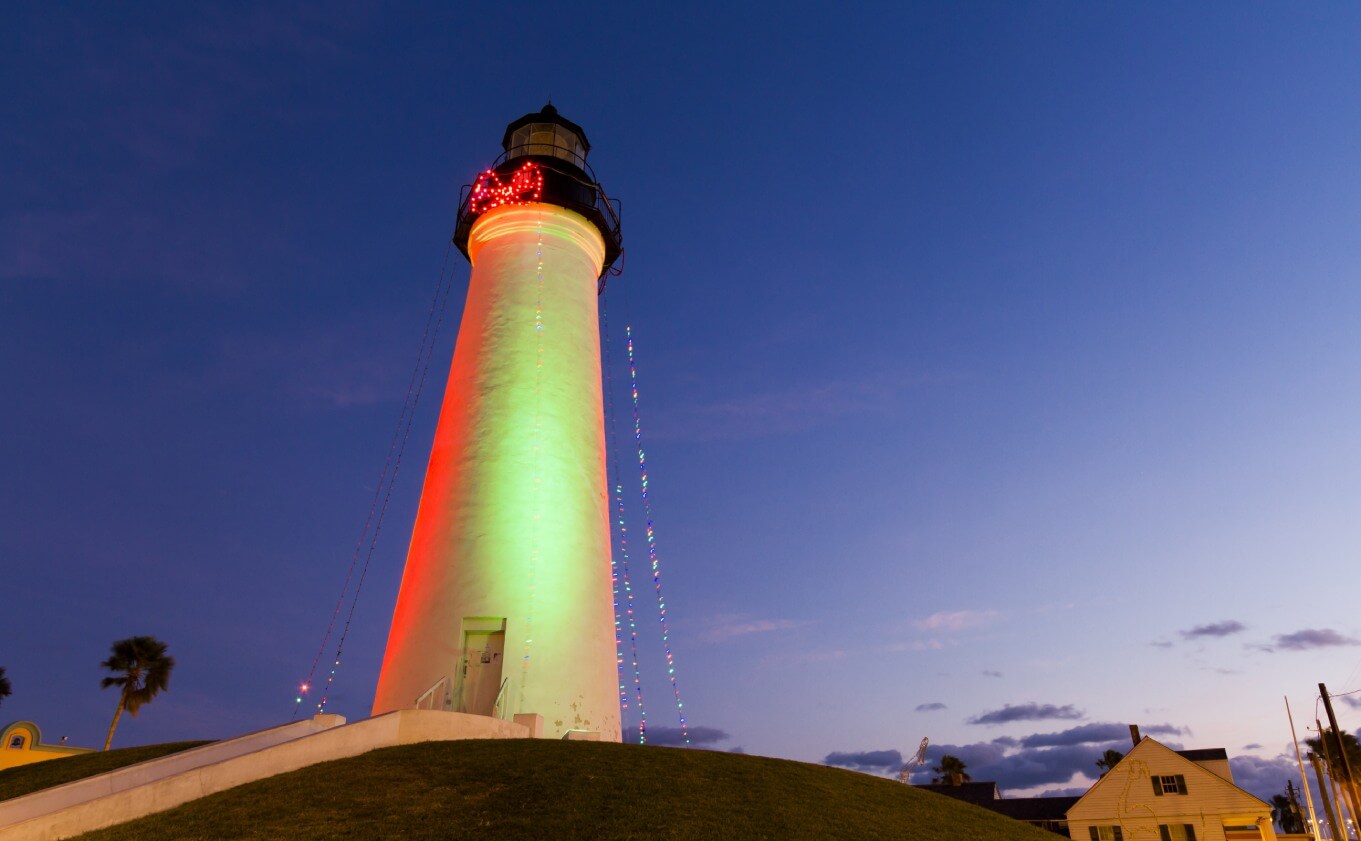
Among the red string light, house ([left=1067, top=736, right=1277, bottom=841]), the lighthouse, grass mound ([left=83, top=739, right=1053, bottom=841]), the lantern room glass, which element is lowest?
grass mound ([left=83, top=739, right=1053, bottom=841])

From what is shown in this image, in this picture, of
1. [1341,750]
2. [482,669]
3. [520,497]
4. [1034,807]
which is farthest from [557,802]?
[1034,807]

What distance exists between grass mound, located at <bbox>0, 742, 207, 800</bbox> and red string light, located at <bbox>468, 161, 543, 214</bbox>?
580 inches

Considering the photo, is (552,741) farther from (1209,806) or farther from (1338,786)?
(1338,786)

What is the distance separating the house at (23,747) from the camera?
22922mm

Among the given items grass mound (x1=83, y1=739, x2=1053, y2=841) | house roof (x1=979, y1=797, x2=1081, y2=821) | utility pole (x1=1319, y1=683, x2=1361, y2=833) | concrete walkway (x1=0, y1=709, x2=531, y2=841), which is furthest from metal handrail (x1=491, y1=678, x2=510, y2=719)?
house roof (x1=979, y1=797, x2=1081, y2=821)

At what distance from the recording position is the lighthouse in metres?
17.4

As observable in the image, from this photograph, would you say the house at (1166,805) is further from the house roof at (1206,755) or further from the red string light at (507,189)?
the red string light at (507,189)

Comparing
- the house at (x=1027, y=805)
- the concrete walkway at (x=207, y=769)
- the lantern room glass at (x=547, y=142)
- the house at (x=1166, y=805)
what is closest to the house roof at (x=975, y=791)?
the house at (x=1027, y=805)

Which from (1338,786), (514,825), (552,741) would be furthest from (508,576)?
(1338,786)

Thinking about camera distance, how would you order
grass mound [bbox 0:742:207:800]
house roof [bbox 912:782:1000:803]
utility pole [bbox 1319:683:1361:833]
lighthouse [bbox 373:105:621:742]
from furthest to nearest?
house roof [bbox 912:782:1000:803], utility pole [bbox 1319:683:1361:833], lighthouse [bbox 373:105:621:742], grass mound [bbox 0:742:207:800]

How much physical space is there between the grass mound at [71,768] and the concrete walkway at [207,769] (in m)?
2.98

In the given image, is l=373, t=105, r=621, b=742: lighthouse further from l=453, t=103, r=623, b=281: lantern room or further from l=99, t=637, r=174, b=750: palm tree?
l=99, t=637, r=174, b=750: palm tree

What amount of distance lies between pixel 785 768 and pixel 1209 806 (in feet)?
99.9

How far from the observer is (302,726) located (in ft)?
42.8
